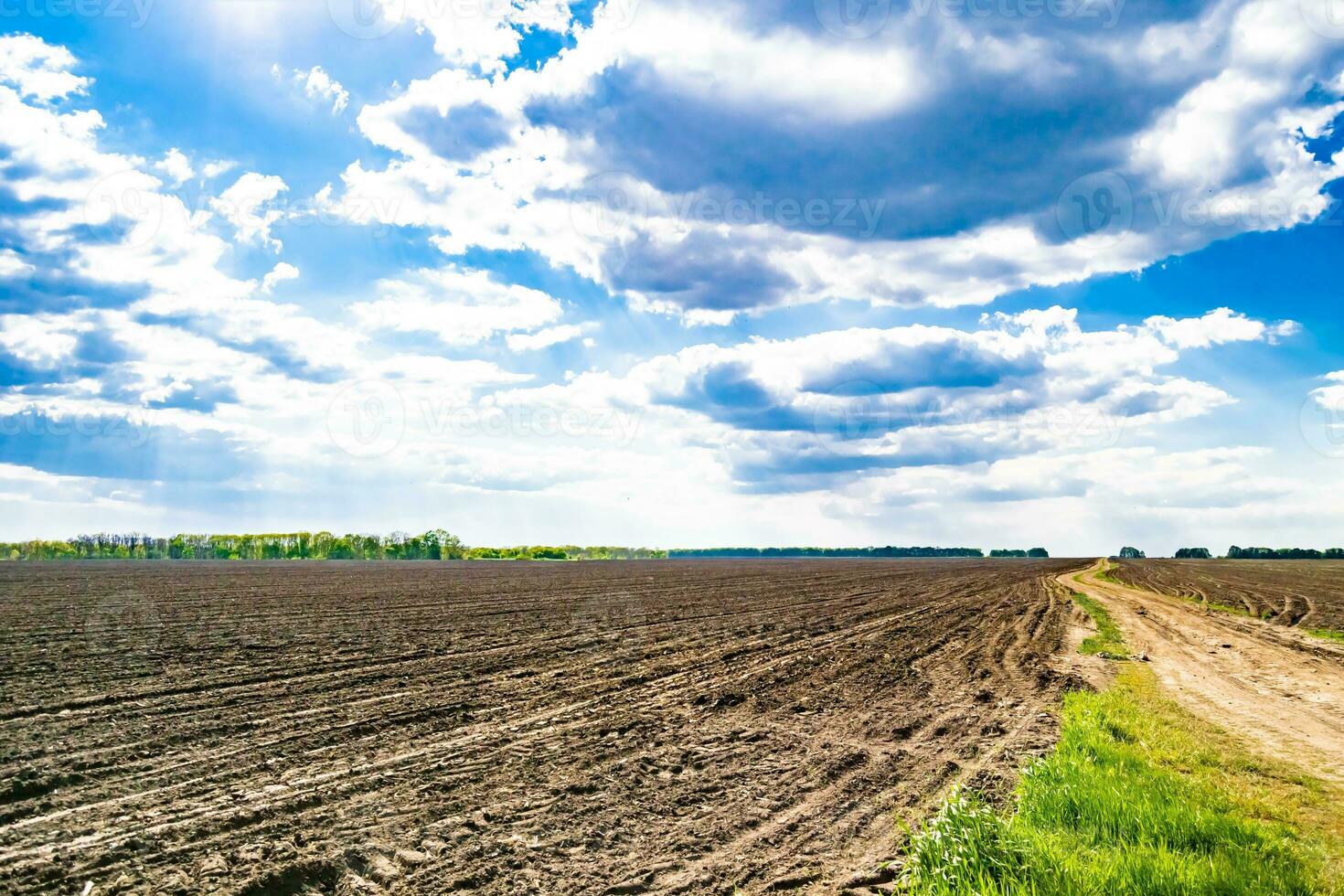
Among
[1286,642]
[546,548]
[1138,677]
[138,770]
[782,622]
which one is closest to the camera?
[138,770]

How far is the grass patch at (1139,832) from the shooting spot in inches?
228

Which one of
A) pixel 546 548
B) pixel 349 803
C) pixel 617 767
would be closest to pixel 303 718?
pixel 349 803

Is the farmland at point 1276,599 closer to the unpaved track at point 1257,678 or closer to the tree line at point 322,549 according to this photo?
the unpaved track at point 1257,678

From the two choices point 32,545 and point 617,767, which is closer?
point 617,767

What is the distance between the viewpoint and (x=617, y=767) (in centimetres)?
967

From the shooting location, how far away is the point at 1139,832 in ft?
21.9

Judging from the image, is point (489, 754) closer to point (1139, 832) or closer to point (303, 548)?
point (1139, 832)

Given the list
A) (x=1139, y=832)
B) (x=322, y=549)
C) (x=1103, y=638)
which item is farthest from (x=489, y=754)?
(x=322, y=549)

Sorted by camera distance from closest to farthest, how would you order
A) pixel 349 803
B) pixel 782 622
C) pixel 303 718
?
pixel 349 803, pixel 303 718, pixel 782 622

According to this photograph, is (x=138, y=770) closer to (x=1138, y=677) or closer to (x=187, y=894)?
(x=187, y=894)

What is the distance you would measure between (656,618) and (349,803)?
67.3 ft

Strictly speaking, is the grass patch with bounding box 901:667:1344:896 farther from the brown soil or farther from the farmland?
the farmland

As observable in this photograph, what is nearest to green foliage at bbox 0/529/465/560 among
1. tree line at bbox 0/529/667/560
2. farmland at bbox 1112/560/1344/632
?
tree line at bbox 0/529/667/560

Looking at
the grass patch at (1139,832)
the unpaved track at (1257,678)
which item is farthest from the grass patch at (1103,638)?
the grass patch at (1139,832)
